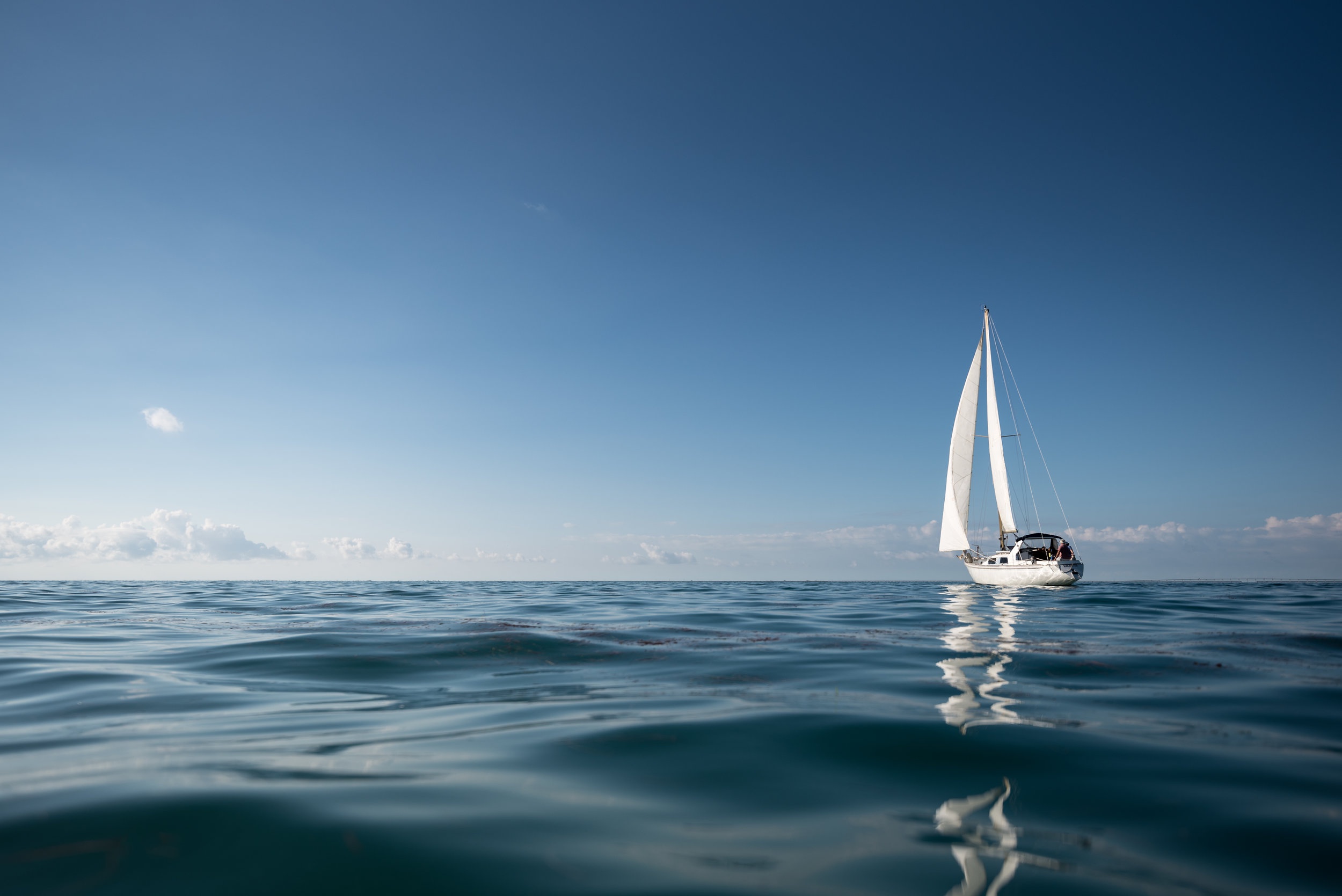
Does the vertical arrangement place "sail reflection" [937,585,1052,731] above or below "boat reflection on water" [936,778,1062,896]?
below

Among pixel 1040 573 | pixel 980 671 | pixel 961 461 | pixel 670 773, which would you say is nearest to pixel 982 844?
pixel 670 773

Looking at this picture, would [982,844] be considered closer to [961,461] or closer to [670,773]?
[670,773]

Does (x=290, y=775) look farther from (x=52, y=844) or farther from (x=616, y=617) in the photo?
(x=616, y=617)

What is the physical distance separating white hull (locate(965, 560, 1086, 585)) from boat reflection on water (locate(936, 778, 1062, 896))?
38.8 m

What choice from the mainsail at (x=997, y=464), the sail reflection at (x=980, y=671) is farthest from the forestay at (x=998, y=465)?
the sail reflection at (x=980, y=671)

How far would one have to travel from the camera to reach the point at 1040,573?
36.8 metres

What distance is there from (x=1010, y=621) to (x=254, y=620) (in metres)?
17.8

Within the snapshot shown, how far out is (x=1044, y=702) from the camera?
19.0 feet

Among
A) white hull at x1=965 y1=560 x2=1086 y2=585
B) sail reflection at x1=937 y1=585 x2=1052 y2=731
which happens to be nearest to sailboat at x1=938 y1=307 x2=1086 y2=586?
white hull at x1=965 y1=560 x2=1086 y2=585

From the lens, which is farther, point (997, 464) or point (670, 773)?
point (997, 464)

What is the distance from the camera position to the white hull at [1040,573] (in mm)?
36375

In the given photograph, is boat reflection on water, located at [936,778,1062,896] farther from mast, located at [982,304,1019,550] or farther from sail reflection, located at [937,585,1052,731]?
mast, located at [982,304,1019,550]

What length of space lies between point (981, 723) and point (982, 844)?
232 cm

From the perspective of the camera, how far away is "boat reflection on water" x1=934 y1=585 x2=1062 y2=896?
265 centimetres
